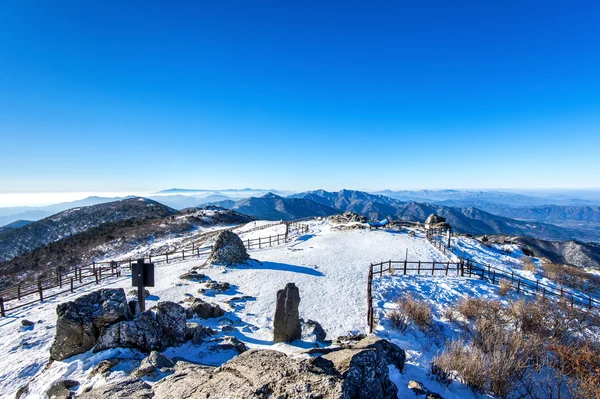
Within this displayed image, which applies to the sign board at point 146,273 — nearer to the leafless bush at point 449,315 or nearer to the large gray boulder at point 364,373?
the large gray boulder at point 364,373

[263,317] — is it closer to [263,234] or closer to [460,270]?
[460,270]

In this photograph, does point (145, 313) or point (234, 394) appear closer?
point (234, 394)

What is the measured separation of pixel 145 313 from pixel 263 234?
31448 mm

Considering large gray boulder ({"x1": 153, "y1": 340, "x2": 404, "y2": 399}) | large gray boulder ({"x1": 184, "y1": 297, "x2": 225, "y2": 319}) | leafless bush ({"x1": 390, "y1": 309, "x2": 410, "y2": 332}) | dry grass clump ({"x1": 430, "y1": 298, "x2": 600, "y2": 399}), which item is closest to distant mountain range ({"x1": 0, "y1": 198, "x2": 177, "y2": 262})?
large gray boulder ({"x1": 184, "y1": 297, "x2": 225, "y2": 319})

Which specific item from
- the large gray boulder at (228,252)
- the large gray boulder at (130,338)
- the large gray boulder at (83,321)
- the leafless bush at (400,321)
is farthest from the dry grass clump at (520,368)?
the large gray boulder at (228,252)

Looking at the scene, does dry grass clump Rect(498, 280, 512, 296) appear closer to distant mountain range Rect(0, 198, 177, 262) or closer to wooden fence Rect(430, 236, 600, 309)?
wooden fence Rect(430, 236, 600, 309)

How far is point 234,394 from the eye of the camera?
363cm

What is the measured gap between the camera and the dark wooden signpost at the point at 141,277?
30.5 ft

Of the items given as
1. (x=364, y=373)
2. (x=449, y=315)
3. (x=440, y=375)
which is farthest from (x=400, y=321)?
(x=364, y=373)

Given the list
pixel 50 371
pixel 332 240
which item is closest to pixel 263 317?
pixel 50 371

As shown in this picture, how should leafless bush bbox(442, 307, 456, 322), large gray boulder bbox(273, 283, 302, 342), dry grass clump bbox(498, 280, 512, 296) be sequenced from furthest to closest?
dry grass clump bbox(498, 280, 512, 296) → leafless bush bbox(442, 307, 456, 322) → large gray boulder bbox(273, 283, 302, 342)

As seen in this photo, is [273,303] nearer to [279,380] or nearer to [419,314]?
[419,314]

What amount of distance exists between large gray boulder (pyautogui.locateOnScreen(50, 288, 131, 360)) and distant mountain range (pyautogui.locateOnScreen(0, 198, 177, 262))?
63.9 m

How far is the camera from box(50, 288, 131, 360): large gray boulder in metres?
7.44
